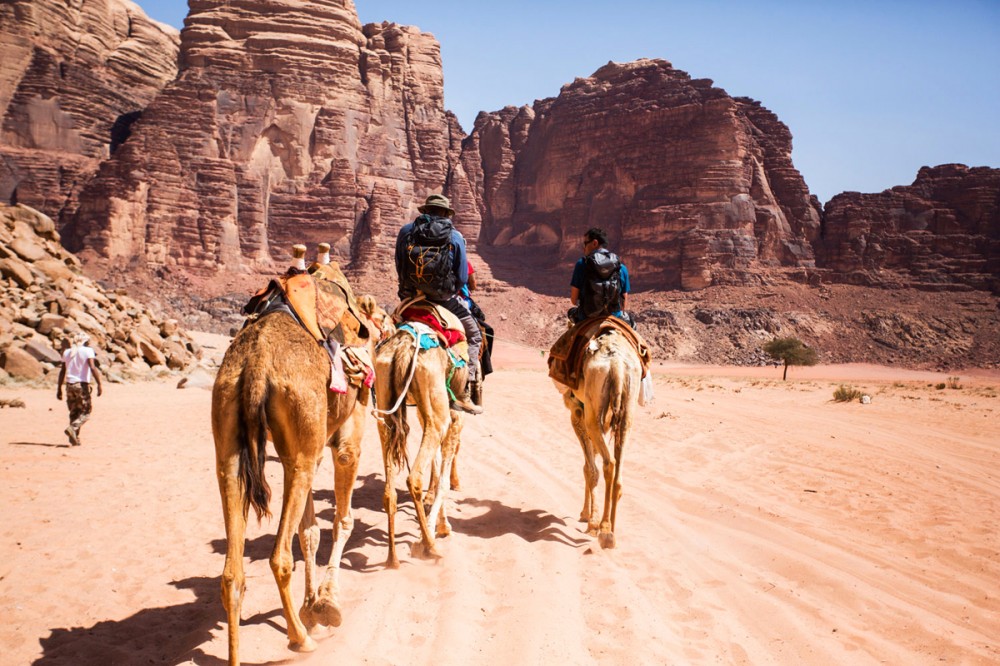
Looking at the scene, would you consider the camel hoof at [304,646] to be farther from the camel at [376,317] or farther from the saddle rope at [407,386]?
the camel at [376,317]

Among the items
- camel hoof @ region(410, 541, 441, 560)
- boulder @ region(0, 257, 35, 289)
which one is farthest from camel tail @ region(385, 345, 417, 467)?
boulder @ region(0, 257, 35, 289)

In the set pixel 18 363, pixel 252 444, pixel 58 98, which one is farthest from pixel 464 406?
pixel 58 98

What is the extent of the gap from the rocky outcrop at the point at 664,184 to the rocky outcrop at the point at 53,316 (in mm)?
62496

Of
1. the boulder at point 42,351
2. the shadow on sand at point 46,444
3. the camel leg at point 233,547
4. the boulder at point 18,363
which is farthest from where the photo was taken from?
the boulder at point 42,351

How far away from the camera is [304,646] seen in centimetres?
460

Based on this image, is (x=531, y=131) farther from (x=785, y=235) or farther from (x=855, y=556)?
(x=855, y=556)

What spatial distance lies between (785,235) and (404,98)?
51.9m

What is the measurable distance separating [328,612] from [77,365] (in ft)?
31.3

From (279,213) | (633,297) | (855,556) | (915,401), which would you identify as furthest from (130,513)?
(279,213)

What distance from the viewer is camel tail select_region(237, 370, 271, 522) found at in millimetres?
4207

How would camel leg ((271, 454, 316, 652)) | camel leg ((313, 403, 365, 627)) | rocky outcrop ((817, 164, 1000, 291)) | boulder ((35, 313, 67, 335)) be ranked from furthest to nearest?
rocky outcrop ((817, 164, 1000, 291)) → boulder ((35, 313, 67, 335)) → camel leg ((313, 403, 365, 627)) → camel leg ((271, 454, 316, 652))

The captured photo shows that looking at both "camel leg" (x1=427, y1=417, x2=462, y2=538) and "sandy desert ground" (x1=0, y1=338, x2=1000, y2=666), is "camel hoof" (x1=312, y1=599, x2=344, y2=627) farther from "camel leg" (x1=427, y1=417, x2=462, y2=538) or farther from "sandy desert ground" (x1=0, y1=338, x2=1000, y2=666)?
"camel leg" (x1=427, y1=417, x2=462, y2=538)

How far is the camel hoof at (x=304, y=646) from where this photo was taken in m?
4.60

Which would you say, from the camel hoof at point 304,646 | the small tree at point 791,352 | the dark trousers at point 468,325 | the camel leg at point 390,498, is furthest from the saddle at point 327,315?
the small tree at point 791,352
